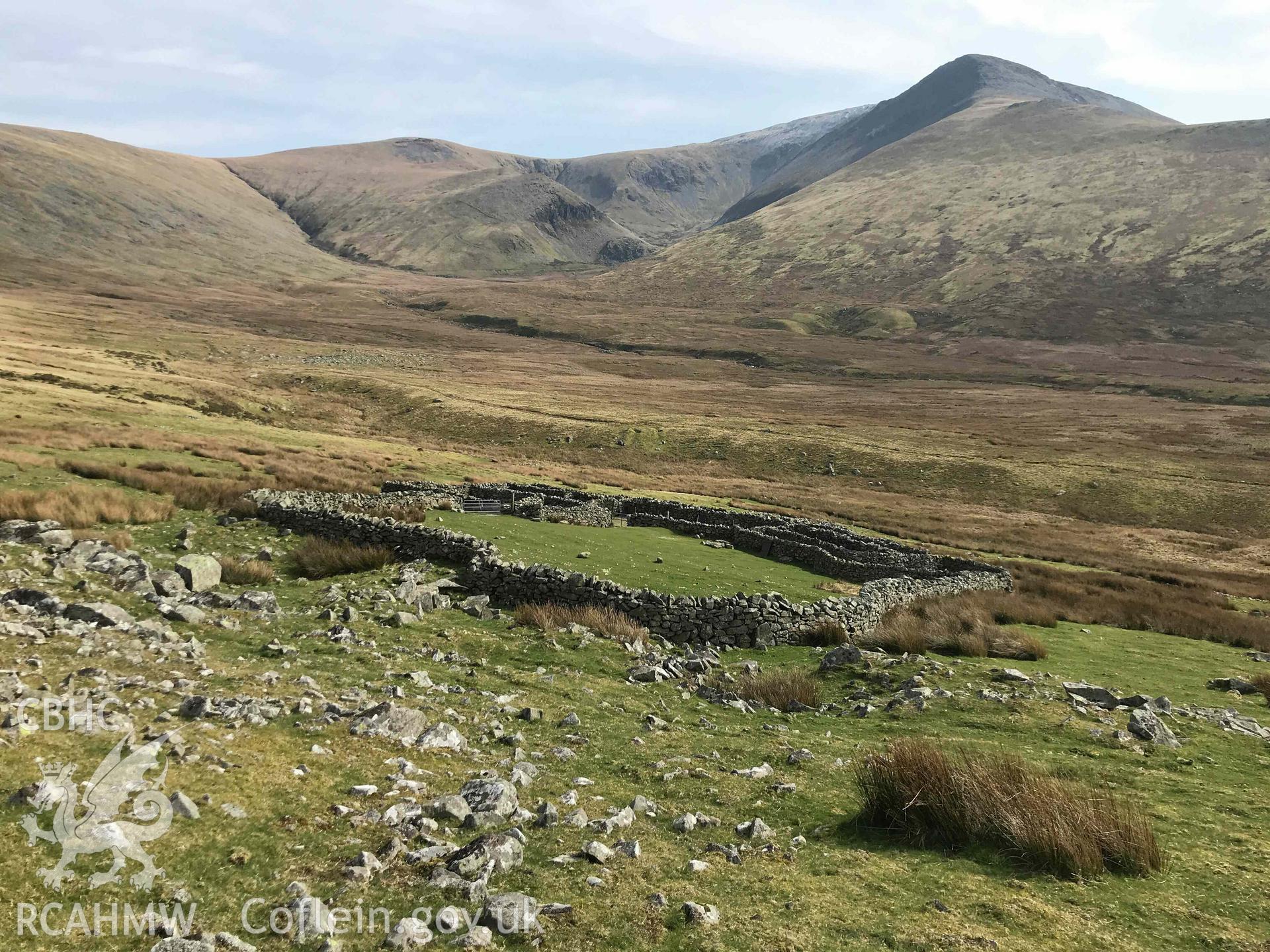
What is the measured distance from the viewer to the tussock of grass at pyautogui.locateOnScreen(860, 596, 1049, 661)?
1816 centimetres

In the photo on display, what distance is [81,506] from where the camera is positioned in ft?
71.8

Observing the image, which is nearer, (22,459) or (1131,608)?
(1131,608)

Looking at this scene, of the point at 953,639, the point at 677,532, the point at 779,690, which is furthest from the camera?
the point at 677,532

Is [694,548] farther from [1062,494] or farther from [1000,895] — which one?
[1062,494]

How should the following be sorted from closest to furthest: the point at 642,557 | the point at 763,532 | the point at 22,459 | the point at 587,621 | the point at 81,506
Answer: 1. the point at 587,621
2. the point at 81,506
3. the point at 642,557
4. the point at 22,459
5. the point at 763,532

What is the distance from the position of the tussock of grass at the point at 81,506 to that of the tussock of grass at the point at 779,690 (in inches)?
756

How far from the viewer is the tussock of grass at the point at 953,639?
18156 millimetres

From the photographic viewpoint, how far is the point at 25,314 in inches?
5010

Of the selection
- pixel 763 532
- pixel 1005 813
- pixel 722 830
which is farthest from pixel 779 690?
pixel 763 532

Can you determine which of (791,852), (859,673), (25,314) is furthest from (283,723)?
(25,314)

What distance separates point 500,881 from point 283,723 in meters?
4.60

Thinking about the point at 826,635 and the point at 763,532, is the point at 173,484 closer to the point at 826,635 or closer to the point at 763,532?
the point at 826,635

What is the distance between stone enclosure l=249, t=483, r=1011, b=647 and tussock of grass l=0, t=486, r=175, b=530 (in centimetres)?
353

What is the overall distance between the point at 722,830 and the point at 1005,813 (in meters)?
3.01
